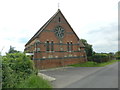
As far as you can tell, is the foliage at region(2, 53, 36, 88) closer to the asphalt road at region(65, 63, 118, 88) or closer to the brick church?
the asphalt road at region(65, 63, 118, 88)

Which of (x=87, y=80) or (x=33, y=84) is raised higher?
(x=33, y=84)

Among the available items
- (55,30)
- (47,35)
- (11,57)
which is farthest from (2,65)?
(55,30)

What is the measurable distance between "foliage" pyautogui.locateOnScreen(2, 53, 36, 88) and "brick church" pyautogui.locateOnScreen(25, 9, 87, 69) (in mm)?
13891

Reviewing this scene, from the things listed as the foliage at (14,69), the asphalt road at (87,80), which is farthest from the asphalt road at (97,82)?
the foliage at (14,69)

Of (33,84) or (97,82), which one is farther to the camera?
(97,82)

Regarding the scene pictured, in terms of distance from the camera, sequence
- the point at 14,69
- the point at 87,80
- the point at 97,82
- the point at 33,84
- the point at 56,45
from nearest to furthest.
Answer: the point at 33,84 < the point at 14,69 < the point at 97,82 < the point at 87,80 < the point at 56,45

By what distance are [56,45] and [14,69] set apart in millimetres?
17849

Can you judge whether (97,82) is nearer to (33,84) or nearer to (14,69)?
(33,84)

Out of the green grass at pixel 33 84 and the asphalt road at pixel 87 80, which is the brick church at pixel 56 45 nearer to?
the asphalt road at pixel 87 80

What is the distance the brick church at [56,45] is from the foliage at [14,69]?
13891 millimetres

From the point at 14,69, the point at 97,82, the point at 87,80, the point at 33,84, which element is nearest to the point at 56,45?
the point at 87,80

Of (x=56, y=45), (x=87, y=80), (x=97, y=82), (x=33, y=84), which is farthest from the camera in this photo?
(x=56, y=45)

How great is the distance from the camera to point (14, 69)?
348 inches

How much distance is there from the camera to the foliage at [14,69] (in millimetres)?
7168
